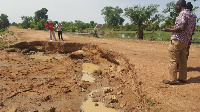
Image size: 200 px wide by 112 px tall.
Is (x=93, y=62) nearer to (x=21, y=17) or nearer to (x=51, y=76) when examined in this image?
(x=51, y=76)

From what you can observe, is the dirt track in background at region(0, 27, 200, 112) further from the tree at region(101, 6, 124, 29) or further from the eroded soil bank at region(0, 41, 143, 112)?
the tree at region(101, 6, 124, 29)

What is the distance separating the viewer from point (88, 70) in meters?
7.70

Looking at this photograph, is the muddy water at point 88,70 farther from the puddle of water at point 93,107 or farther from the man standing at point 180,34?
the man standing at point 180,34

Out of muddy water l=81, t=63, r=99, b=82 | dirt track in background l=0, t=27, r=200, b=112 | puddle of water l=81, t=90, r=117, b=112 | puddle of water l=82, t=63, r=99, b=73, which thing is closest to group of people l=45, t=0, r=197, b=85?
dirt track in background l=0, t=27, r=200, b=112

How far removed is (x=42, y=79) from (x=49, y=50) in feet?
16.6

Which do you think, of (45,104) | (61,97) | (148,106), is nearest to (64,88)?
(61,97)

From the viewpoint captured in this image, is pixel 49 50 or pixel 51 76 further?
pixel 49 50

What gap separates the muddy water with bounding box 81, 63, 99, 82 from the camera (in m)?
6.50

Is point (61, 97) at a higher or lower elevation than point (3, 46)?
lower

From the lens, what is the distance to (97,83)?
5832 millimetres

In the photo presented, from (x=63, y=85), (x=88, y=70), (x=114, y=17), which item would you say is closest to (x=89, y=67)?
(x=88, y=70)

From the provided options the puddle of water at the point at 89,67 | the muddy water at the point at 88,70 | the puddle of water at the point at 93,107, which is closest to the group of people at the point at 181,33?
the puddle of water at the point at 93,107

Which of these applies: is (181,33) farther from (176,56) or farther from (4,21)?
(4,21)

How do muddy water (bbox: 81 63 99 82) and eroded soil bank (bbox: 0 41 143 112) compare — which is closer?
eroded soil bank (bbox: 0 41 143 112)
